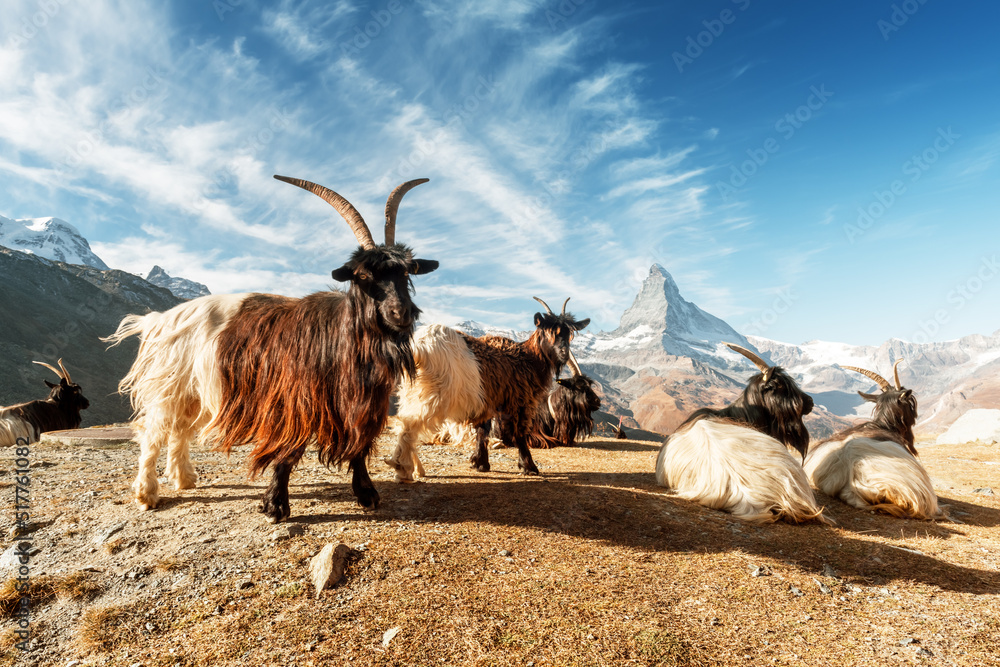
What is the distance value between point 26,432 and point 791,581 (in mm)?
12575

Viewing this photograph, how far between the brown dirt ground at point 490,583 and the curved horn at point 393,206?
261 centimetres

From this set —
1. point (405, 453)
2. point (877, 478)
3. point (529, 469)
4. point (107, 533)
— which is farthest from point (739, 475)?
point (107, 533)

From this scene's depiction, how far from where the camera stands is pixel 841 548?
14.7 feet

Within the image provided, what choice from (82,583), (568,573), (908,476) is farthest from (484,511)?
(908,476)

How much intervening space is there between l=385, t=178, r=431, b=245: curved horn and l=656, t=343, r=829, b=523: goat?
4398 millimetres

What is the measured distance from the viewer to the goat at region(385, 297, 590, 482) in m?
6.06

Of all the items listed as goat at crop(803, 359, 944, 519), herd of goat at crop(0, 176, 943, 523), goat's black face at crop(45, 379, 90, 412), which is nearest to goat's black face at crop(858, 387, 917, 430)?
goat at crop(803, 359, 944, 519)

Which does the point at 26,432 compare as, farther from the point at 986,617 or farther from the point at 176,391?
the point at 986,617

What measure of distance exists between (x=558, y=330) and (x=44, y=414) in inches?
424

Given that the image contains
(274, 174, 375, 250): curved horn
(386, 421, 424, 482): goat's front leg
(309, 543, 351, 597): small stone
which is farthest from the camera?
(386, 421, 424, 482): goat's front leg

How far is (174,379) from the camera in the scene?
469cm

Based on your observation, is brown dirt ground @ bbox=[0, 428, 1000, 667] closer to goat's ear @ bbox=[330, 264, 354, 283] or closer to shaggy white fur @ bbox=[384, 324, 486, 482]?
shaggy white fur @ bbox=[384, 324, 486, 482]

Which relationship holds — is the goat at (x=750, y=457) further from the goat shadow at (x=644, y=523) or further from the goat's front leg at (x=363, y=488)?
the goat's front leg at (x=363, y=488)

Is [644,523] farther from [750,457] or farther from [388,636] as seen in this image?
[388,636]
